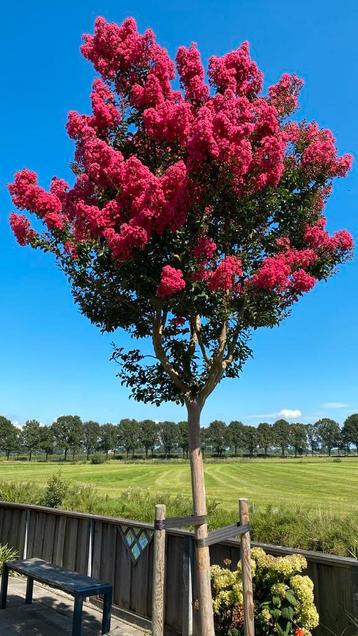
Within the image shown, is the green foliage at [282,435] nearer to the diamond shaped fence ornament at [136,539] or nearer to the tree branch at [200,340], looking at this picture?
the diamond shaped fence ornament at [136,539]

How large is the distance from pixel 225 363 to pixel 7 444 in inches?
5280

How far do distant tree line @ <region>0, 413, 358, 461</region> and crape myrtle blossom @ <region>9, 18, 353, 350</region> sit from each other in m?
132

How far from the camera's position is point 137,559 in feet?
20.9

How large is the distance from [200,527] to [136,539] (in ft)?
10.5

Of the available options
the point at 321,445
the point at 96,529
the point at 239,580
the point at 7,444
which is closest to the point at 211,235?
the point at 239,580

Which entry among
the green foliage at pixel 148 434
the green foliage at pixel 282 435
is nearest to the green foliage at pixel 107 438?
the green foliage at pixel 148 434

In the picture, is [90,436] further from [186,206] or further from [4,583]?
[186,206]

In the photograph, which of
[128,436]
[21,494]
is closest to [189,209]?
[21,494]

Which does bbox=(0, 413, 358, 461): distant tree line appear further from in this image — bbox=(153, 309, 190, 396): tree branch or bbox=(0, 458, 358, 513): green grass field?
bbox=(153, 309, 190, 396): tree branch

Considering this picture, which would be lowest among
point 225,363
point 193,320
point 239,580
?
point 239,580

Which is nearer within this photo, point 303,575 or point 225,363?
point 225,363

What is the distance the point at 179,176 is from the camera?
12.1 feet

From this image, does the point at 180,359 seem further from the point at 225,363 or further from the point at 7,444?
the point at 7,444

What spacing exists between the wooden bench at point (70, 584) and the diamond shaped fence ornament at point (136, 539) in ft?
2.22
